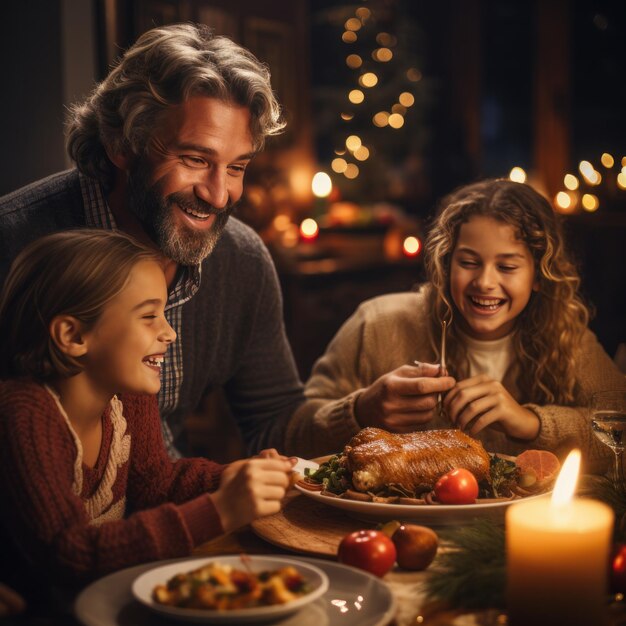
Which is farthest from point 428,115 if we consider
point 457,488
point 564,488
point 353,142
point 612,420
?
point 564,488

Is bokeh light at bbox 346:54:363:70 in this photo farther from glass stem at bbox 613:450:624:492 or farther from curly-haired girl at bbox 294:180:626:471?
glass stem at bbox 613:450:624:492

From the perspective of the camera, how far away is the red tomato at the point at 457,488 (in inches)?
63.5

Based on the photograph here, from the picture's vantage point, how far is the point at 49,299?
1.62 metres

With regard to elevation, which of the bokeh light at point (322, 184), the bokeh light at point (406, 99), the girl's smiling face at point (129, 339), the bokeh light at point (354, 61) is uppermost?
the bokeh light at point (354, 61)

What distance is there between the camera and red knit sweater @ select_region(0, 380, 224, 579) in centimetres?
138

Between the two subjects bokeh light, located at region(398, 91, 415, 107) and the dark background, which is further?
bokeh light, located at region(398, 91, 415, 107)

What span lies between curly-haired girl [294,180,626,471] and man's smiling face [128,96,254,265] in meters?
0.53

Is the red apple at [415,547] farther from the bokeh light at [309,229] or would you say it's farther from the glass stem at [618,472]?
the bokeh light at [309,229]

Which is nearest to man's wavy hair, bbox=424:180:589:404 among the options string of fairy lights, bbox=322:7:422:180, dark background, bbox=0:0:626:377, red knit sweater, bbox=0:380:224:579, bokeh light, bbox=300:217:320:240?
red knit sweater, bbox=0:380:224:579

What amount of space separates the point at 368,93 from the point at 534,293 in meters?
5.27

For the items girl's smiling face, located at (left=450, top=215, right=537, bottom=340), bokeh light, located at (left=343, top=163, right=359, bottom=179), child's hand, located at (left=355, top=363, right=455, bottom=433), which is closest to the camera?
child's hand, located at (left=355, top=363, right=455, bottom=433)

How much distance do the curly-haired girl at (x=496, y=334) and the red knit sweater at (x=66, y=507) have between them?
2.44 feet

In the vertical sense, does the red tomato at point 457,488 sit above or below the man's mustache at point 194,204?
below

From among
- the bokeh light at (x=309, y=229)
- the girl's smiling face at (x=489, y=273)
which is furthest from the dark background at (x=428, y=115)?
the girl's smiling face at (x=489, y=273)
